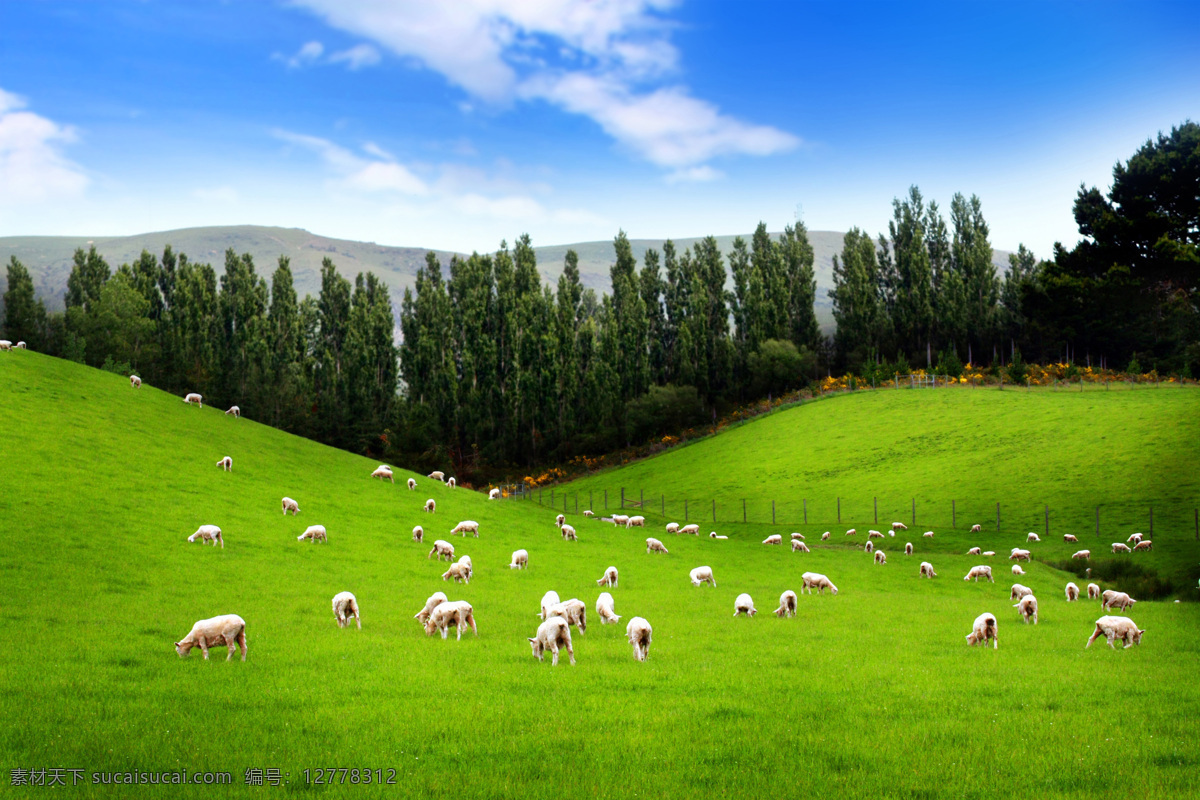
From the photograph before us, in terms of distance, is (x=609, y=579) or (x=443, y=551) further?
(x=443, y=551)

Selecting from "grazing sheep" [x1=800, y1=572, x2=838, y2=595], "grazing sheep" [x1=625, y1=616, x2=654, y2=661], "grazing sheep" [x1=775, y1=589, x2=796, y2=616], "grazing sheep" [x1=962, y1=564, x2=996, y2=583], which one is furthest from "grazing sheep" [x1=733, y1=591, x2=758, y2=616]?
"grazing sheep" [x1=962, y1=564, x2=996, y2=583]

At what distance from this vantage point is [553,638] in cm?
1593

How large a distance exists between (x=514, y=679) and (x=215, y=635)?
625 cm

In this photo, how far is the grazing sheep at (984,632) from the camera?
19281 mm

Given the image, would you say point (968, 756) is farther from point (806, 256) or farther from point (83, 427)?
point (806, 256)

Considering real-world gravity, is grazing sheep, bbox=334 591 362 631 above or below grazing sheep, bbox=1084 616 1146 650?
above

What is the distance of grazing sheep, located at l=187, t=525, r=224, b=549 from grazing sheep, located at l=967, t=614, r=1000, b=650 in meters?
25.2

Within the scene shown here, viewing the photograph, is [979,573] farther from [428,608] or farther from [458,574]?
[428,608]

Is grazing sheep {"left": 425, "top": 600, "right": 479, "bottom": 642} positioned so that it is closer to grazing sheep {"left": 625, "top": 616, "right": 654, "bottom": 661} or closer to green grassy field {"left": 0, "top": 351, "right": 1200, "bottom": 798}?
green grassy field {"left": 0, "top": 351, "right": 1200, "bottom": 798}

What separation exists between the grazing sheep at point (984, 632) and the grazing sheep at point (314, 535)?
981 inches

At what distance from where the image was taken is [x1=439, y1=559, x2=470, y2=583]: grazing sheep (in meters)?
28.0

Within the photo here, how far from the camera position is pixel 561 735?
425 inches

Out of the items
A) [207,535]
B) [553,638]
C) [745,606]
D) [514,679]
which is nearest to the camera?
[514,679]

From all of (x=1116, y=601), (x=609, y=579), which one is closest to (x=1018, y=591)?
(x=1116, y=601)
